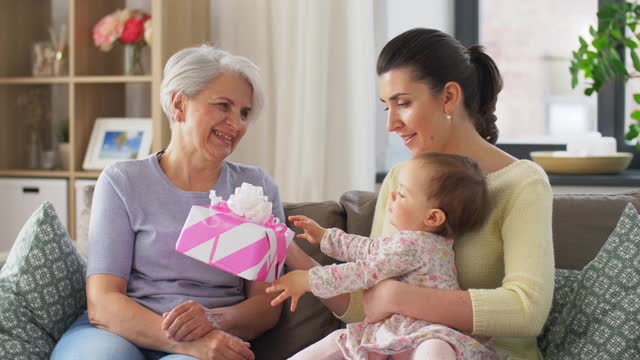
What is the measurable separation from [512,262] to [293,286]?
1.47 feet

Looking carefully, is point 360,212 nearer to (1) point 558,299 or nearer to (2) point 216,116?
(2) point 216,116

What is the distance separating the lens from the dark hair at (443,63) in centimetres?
197

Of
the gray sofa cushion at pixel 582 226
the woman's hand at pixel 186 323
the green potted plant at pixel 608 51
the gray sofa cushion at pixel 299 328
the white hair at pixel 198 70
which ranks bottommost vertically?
the gray sofa cushion at pixel 299 328

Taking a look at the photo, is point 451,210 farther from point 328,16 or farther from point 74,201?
point 74,201

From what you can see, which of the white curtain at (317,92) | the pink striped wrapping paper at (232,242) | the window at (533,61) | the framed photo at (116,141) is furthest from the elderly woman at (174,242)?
the window at (533,61)

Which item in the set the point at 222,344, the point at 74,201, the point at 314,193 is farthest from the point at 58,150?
the point at 222,344

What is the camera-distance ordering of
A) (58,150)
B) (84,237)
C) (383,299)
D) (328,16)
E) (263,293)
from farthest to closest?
(58,150), (328,16), (84,237), (263,293), (383,299)

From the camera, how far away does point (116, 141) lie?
4012 millimetres

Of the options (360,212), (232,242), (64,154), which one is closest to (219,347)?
(232,242)

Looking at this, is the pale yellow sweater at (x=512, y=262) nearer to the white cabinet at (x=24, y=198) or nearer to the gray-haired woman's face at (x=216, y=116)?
the gray-haired woman's face at (x=216, y=116)

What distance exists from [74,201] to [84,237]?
1072 mm

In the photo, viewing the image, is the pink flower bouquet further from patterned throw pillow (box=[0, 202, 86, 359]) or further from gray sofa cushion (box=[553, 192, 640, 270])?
gray sofa cushion (box=[553, 192, 640, 270])

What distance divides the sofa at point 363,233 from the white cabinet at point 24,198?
180cm

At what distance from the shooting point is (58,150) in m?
4.29
